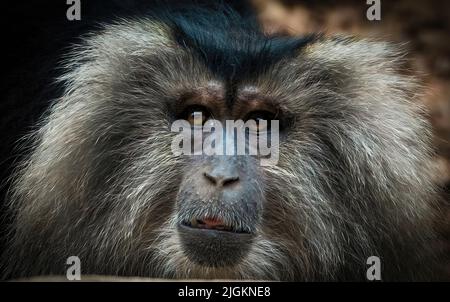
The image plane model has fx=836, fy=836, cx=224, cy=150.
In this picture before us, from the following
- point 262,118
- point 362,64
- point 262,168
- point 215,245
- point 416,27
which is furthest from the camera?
point 416,27

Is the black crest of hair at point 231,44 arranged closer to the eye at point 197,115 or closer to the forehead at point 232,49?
the forehead at point 232,49

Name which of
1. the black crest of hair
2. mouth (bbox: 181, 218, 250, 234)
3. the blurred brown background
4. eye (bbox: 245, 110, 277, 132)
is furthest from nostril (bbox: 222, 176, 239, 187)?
the blurred brown background

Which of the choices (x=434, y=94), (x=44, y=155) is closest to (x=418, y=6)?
(x=434, y=94)

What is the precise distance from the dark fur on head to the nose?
0.86 ft

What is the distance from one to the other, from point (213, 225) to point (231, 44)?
1061 mm

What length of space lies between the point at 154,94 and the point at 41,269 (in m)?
1.22

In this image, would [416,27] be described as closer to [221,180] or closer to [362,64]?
[362,64]

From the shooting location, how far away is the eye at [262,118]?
177 inches

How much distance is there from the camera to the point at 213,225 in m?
4.21

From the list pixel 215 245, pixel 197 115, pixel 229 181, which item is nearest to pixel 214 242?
pixel 215 245

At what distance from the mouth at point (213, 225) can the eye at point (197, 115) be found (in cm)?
55

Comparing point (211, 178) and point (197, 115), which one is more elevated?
point (197, 115)

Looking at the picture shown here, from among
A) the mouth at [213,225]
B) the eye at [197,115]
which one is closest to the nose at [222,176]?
the mouth at [213,225]
